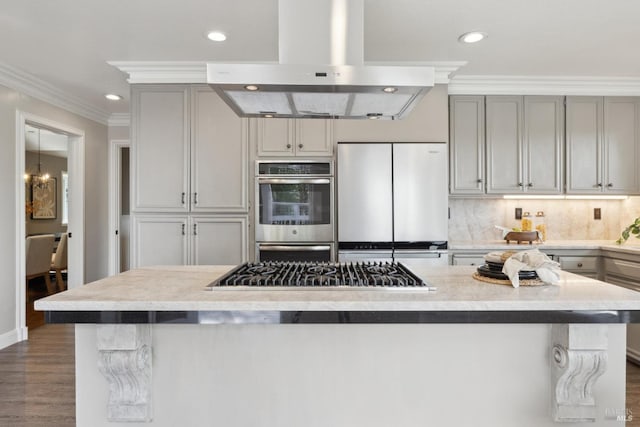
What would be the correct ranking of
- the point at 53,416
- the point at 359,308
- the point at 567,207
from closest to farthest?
the point at 359,308
the point at 53,416
the point at 567,207

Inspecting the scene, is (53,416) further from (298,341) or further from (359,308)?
(359,308)

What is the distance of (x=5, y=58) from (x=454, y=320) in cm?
402

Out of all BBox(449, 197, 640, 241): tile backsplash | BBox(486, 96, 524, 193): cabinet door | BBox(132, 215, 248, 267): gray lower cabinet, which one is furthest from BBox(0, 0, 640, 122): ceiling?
BBox(132, 215, 248, 267): gray lower cabinet

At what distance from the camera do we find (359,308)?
4.26 feet

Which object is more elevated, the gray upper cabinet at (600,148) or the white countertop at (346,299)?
the gray upper cabinet at (600,148)

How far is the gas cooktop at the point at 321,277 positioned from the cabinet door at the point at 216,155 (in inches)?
62.1

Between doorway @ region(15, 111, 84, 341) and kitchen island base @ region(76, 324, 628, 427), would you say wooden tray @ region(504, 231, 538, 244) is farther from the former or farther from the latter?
doorway @ region(15, 111, 84, 341)

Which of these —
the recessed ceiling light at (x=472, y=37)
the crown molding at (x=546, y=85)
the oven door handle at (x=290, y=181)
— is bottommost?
the oven door handle at (x=290, y=181)

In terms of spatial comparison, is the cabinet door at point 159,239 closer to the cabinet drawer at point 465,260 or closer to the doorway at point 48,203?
the doorway at point 48,203

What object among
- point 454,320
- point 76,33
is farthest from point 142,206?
point 454,320

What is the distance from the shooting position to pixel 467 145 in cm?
359

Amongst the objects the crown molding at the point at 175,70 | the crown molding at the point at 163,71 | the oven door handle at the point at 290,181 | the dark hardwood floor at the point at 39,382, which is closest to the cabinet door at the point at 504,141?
the crown molding at the point at 175,70

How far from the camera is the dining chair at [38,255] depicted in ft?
15.8

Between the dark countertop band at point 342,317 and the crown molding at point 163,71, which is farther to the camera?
the crown molding at point 163,71
